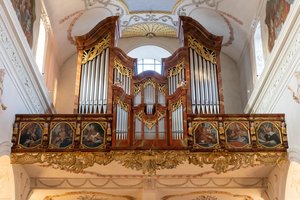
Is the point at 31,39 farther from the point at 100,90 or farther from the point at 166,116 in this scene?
the point at 166,116

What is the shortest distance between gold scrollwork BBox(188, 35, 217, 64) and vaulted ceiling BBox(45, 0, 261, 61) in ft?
4.40

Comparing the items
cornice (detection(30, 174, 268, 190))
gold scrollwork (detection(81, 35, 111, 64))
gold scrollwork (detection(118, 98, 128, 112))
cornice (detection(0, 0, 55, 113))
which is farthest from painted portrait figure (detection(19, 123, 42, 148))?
gold scrollwork (detection(81, 35, 111, 64))

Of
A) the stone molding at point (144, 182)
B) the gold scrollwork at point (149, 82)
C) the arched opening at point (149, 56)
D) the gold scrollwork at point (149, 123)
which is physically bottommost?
the stone molding at point (144, 182)

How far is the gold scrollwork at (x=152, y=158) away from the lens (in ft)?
33.1

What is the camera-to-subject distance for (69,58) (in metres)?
15.8

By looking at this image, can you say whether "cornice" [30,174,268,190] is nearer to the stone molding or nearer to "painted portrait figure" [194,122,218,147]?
the stone molding

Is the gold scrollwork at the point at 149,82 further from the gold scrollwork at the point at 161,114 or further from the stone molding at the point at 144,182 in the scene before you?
the stone molding at the point at 144,182

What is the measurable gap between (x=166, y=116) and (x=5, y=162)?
3695 millimetres

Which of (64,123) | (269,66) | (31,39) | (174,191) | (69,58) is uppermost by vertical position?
(69,58)

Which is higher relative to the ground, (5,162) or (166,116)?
(166,116)

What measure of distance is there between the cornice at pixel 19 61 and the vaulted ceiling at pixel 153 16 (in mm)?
2493

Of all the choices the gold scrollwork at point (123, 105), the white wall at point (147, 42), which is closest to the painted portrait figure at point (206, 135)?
the gold scrollwork at point (123, 105)

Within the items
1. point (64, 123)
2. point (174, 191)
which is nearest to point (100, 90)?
point (64, 123)

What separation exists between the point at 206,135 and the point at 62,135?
3.11m
